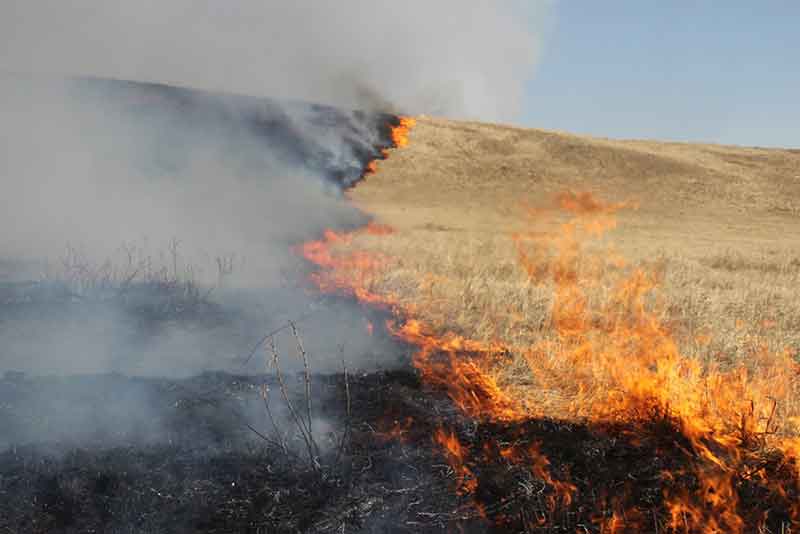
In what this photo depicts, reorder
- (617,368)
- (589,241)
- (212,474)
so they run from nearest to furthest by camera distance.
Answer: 1. (212,474)
2. (617,368)
3. (589,241)

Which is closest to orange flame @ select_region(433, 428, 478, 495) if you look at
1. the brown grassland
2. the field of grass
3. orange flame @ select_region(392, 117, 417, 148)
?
the brown grassland

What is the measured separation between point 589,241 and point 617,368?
14.9 meters

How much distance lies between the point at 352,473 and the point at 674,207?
34.8 meters

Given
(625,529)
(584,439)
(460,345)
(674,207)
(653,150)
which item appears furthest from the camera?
A: (653,150)

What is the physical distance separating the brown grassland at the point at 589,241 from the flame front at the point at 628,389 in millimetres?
170

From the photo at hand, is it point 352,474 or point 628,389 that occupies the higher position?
point 628,389

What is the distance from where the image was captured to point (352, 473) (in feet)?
14.6

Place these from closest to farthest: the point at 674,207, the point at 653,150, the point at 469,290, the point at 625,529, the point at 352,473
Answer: the point at 625,529 < the point at 352,473 < the point at 469,290 < the point at 674,207 < the point at 653,150

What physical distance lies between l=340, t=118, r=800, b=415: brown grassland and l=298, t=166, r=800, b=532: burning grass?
0.07 m

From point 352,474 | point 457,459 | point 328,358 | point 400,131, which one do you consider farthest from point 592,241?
point 352,474

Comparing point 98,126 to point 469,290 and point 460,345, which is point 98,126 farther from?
point 460,345

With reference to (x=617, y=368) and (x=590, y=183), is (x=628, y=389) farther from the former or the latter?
(x=590, y=183)

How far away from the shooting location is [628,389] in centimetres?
550

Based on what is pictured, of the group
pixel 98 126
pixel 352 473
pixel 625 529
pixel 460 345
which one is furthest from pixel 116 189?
pixel 625 529
